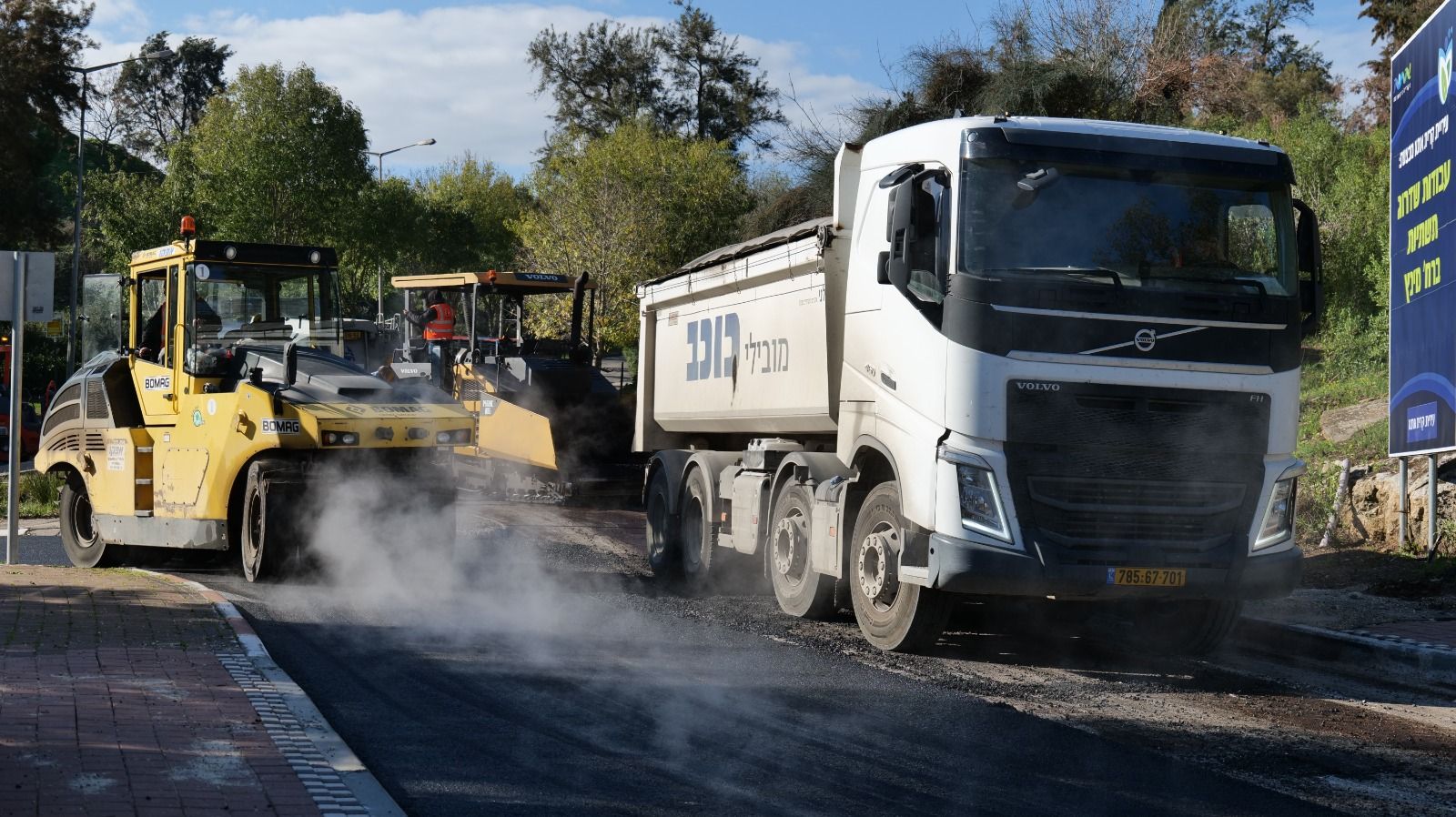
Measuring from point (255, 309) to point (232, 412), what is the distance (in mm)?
1375

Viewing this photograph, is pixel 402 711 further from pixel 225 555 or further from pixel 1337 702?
pixel 225 555

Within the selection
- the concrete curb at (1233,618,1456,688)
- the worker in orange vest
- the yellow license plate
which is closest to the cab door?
the worker in orange vest

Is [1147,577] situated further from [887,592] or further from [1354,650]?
[1354,650]

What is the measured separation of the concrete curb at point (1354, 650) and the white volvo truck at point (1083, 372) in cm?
76

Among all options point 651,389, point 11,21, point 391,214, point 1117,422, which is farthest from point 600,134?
point 1117,422

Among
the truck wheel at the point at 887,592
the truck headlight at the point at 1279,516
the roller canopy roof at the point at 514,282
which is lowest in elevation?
the truck wheel at the point at 887,592

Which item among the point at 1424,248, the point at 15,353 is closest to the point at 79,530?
the point at 15,353

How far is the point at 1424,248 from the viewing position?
12547mm

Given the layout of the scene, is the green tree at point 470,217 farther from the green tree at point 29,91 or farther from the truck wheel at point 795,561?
the truck wheel at point 795,561

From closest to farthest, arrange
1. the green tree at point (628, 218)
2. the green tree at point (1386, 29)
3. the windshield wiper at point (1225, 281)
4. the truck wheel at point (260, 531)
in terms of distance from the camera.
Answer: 1. the windshield wiper at point (1225, 281)
2. the truck wheel at point (260, 531)
3. the green tree at point (1386, 29)
4. the green tree at point (628, 218)

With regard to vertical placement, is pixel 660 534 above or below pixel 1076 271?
below

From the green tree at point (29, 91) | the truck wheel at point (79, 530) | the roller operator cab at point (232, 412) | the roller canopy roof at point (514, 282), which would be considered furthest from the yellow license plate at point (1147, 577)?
the green tree at point (29, 91)

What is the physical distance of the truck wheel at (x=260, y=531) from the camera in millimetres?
12281

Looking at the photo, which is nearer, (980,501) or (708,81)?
(980,501)
